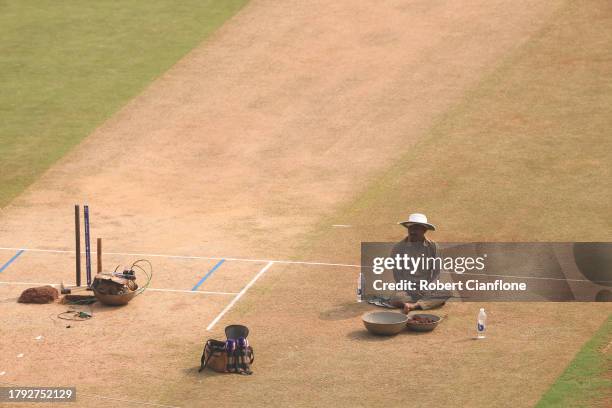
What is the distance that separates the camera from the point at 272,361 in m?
25.2

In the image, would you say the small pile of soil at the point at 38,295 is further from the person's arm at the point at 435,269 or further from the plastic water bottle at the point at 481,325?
the plastic water bottle at the point at 481,325

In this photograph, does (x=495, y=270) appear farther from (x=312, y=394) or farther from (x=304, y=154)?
(x=304, y=154)

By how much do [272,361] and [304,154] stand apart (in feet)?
52.0

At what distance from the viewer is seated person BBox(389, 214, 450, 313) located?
28.0 metres

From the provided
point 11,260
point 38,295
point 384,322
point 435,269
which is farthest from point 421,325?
point 11,260

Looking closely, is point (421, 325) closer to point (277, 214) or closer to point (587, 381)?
point (587, 381)

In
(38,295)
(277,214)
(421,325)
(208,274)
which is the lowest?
(421,325)

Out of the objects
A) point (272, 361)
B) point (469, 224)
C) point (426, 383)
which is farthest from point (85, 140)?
point (426, 383)

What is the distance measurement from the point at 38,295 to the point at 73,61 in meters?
20.7

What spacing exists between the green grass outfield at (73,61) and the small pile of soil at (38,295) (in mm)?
8837

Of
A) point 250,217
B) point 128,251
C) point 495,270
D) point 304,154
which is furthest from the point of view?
point 304,154

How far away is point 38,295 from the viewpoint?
94.3ft

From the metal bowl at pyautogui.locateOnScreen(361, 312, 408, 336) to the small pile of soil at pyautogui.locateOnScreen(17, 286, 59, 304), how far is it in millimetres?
7847

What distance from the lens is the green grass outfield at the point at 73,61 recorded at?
4156 cm
